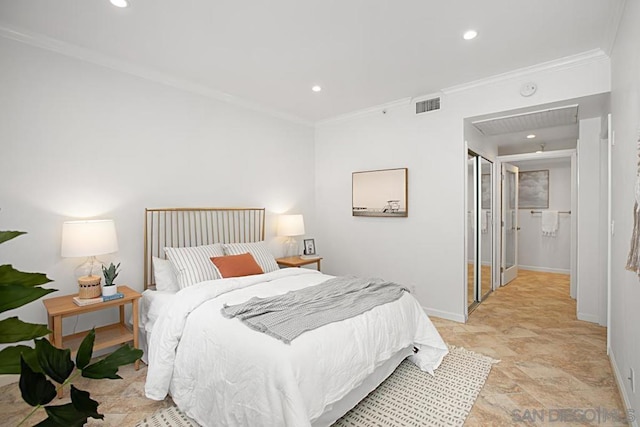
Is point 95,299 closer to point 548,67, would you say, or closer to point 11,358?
point 11,358

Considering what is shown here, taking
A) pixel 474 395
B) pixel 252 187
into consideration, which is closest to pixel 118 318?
pixel 252 187

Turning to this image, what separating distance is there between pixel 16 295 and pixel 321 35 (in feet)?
8.68

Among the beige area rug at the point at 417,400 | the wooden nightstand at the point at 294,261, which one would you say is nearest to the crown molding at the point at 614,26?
the beige area rug at the point at 417,400

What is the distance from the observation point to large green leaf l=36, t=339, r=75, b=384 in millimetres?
716

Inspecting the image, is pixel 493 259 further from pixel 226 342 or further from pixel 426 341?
pixel 226 342

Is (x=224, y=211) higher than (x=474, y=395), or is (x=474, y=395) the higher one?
(x=224, y=211)

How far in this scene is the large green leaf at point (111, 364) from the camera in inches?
28.6

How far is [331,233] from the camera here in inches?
Result: 202

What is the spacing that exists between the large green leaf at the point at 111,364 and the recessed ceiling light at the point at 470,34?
9.89ft

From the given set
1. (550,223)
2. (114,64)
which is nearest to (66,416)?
(114,64)

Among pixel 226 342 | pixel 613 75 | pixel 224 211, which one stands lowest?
pixel 226 342

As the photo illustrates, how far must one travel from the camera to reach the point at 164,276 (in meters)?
3.10

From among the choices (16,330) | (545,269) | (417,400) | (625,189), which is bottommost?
(417,400)

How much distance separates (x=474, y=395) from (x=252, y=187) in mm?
3252
